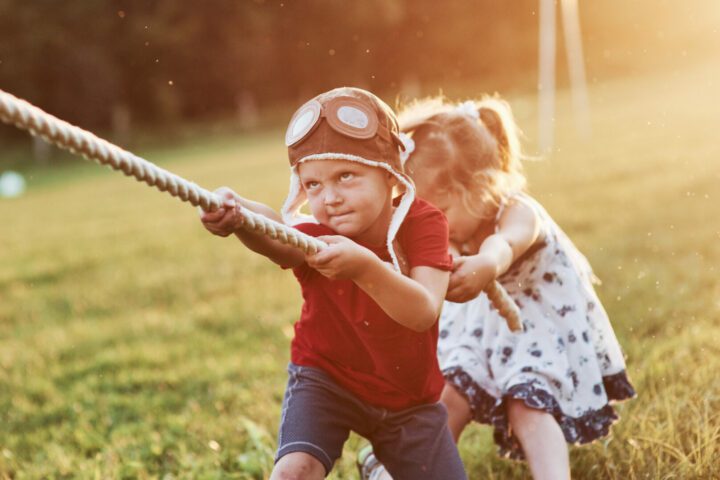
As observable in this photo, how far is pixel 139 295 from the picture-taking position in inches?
279

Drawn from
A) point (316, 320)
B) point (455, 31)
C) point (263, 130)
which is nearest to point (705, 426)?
point (316, 320)

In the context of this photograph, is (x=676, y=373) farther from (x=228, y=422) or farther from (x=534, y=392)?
(x=228, y=422)

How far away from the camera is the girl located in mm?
3045

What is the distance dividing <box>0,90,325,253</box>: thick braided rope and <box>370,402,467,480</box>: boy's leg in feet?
2.61

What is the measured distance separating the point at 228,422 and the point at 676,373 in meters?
1.95

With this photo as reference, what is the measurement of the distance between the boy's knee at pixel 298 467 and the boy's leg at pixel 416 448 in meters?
0.23

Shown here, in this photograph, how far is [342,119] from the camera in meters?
2.22

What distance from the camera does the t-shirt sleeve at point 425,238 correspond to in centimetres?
232

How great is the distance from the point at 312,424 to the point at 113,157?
1.16 metres

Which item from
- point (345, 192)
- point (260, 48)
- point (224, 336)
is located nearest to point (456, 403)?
point (345, 192)

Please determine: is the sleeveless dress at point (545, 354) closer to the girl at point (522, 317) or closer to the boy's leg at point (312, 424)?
the girl at point (522, 317)

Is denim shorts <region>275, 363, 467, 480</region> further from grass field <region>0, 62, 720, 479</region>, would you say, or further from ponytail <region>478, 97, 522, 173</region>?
ponytail <region>478, 97, 522, 173</region>

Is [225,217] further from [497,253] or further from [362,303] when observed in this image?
[497,253]

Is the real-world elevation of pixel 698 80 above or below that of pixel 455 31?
below
